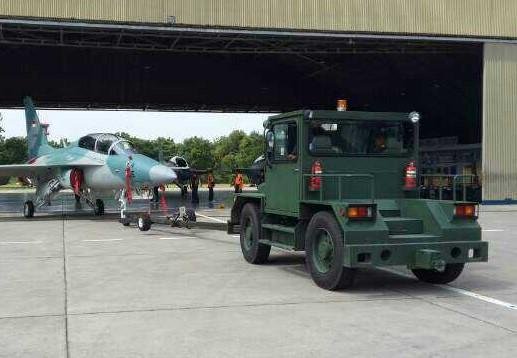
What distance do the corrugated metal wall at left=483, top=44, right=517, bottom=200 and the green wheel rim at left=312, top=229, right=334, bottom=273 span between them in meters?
20.5

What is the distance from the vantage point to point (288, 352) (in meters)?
5.02

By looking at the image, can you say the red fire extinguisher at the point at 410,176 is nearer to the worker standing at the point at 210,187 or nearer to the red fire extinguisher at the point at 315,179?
the red fire extinguisher at the point at 315,179

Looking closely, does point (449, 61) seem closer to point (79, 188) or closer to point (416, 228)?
point (79, 188)

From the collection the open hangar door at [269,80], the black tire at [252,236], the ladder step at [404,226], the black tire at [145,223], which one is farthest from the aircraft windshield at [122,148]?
the ladder step at [404,226]

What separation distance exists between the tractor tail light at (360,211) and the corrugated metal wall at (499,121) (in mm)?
20775

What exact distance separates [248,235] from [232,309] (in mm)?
3647

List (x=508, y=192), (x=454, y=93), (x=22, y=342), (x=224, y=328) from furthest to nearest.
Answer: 1. (x=454, y=93)
2. (x=508, y=192)
3. (x=224, y=328)
4. (x=22, y=342)

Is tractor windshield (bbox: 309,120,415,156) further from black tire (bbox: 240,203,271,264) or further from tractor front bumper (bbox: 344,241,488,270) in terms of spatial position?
black tire (bbox: 240,203,271,264)

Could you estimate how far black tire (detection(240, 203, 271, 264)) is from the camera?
9719 millimetres

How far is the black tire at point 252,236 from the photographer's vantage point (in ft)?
31.9

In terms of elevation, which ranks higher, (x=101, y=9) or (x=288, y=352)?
(x=101, y=9)

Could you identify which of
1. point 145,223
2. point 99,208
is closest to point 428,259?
point 145,223

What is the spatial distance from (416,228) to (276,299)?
7.05ft

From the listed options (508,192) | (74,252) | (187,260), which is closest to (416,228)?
(187,260)
